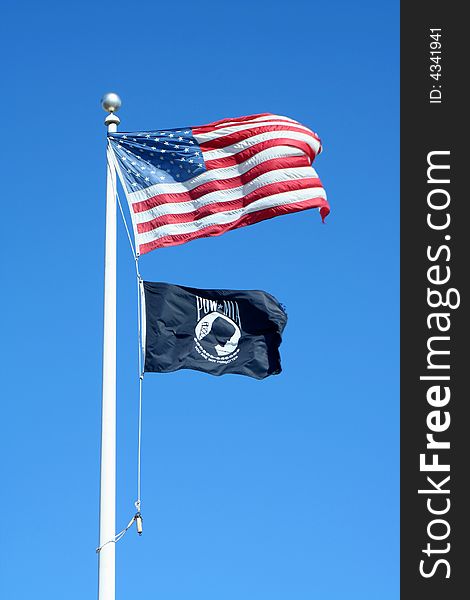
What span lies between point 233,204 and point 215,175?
590 mm

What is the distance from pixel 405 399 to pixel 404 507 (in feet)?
5.75

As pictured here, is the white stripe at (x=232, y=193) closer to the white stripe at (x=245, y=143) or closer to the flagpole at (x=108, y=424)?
the white stripe at (x=245, y=143)

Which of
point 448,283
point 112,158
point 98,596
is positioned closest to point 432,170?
point 448,283

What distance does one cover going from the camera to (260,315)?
22.2m

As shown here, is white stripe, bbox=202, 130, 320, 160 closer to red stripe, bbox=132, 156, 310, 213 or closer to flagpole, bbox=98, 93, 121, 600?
red stripe, bbox=132, 156, 310, 213

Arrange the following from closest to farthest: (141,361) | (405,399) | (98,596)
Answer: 1. (98,596)
2. (141,361)
3. (405,399)

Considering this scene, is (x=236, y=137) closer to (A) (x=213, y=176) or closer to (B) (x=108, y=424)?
(A) (x=213, y=176)

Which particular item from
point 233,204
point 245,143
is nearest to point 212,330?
point 233,204

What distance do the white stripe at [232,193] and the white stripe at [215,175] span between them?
0.23m

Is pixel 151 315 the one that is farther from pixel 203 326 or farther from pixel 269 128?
pixel 269 128

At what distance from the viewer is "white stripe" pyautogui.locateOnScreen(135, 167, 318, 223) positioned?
21484 millimetres

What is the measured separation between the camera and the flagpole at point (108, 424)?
18094mm

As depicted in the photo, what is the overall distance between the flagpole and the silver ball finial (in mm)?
1433

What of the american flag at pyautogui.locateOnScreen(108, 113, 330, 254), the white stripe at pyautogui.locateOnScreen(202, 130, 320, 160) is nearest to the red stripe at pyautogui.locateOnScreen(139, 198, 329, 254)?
the american flag at pyautogui.locateOnScreen(108, 113, 330, 254)
